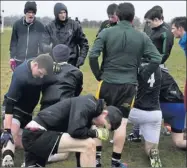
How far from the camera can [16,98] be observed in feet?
16.4

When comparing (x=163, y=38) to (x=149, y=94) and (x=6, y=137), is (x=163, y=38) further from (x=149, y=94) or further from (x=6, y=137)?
(x=6, y=137)

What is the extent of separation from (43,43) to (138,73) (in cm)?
208

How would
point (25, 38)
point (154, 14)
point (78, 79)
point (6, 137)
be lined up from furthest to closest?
point (25, 38)
point (154, 14)
point (78, 79)
point (6, 137)

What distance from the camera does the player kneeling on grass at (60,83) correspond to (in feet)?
16.9

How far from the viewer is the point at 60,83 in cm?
517

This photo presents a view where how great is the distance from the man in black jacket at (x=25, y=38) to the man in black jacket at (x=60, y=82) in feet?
6.15

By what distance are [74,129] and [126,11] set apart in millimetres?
1640

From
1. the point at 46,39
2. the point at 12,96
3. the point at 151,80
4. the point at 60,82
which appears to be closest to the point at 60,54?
the point at 60,82

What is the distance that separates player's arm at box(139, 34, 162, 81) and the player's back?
319 millimetres

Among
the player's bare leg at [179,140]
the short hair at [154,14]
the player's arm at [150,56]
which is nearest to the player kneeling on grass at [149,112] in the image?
the player's arm at [150,56]

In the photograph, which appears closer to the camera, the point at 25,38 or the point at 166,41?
the point at 166,41

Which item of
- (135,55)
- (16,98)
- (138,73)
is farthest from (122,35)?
(16,98)

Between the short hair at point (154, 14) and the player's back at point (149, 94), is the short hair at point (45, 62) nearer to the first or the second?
the player's back at point (149, 94)

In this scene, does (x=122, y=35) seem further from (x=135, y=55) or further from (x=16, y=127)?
(x=16, y=127)
